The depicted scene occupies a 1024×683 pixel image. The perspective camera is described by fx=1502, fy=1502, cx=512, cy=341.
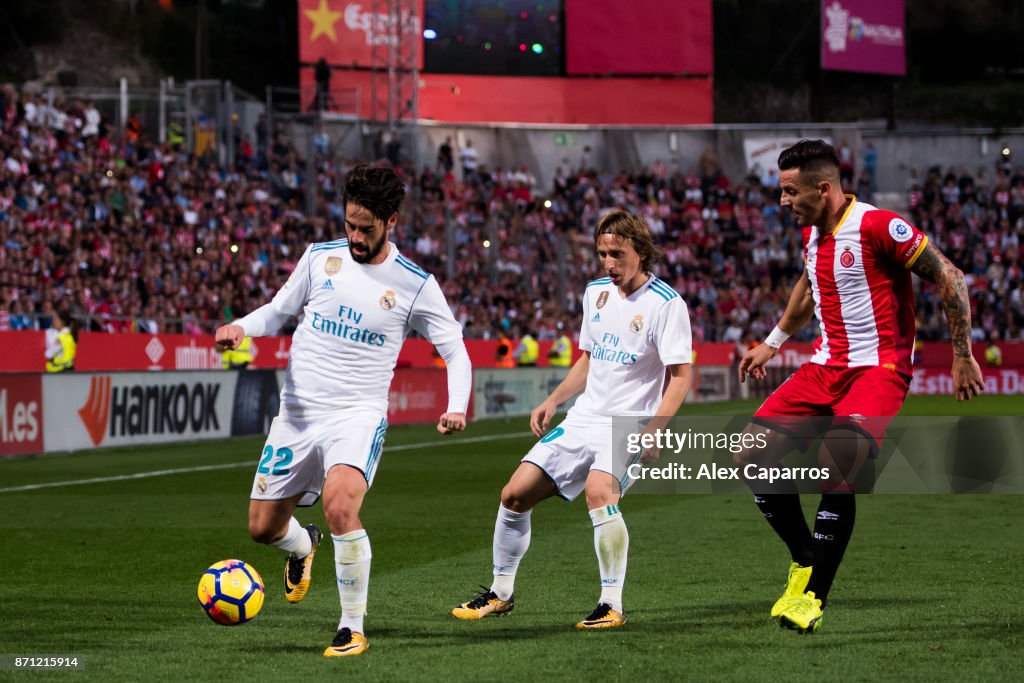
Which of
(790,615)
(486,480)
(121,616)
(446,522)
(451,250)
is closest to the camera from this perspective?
(790,615)

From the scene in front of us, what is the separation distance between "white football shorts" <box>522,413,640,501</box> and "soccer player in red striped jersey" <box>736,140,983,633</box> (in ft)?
2.37

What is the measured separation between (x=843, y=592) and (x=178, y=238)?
24.2 m

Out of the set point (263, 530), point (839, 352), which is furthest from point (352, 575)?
point (839, 352)

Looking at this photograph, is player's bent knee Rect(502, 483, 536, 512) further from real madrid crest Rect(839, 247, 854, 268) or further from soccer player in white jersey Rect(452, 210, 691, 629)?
real madrid crest Rect(839, 247, 854, 268)

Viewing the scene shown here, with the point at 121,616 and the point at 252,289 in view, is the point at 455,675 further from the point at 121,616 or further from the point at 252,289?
the point at 252,289

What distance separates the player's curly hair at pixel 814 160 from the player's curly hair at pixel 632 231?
840 millimetres

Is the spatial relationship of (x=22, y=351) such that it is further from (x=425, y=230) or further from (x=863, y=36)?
(x=863, y=36)

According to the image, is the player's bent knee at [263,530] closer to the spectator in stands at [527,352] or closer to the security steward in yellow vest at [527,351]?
the spectator in stands at [527,352]

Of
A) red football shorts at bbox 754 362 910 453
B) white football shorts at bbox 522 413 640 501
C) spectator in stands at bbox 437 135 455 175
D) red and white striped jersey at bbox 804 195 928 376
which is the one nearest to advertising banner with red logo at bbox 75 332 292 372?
white football shorts at bbox 522 413 640 501

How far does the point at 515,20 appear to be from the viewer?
170 ft

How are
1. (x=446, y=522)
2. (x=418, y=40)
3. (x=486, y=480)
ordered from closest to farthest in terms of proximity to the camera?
(x=446, y=522) < (x=486, y=480) < (x=418, y=40)

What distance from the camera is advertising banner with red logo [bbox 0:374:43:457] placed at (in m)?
18.7

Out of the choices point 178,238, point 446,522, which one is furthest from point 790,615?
point 178,238

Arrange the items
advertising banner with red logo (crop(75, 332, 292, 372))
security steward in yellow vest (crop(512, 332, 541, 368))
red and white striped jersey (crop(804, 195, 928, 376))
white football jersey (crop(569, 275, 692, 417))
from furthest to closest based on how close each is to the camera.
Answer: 1. security steward in yellow vest (crop(512, 332, 541, 368))
2. advertising banner with red logo (crop(75, 332, 292, 372))
3. white football jersey (crop(569, 275, 692, 417))
4. red and white striped jersey (crop(804, 195, 928, 376))
